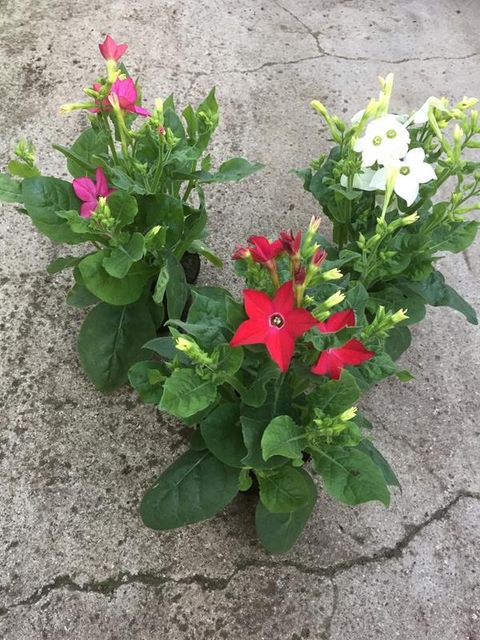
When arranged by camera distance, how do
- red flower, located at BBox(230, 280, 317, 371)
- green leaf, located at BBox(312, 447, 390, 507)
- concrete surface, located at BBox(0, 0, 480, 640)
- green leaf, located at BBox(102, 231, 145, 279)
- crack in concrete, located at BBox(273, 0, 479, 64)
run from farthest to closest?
crack in concrete, located at BBox(273, 0, 479, 64) → concrete surface, located at BBox(0, 0, 480, 640) → green leaf, located at BBox(102, 231, 145, 279) → green leaf, located at BBox(312, 447, 390, 507) → red flower, located at BBox(230, 280, 317, 371)

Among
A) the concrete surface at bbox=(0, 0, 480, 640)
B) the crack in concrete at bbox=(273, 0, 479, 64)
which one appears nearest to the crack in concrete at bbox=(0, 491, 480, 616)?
the concrete surface at bbox=(0, 0, 480, 640)

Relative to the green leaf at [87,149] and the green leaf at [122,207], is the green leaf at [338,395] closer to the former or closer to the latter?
the green leaf at [122,207]

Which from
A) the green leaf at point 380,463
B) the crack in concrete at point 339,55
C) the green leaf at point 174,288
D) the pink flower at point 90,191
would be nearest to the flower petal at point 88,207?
the pink flower at point 90,191

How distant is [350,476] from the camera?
1087 millimetres

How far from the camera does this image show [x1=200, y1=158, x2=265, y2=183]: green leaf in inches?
60.4

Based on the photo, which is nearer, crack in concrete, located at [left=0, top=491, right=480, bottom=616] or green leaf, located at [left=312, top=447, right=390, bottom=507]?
green leaf, located at [left=312, top=447, right=390, bottom=507]

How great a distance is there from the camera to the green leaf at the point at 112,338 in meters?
1.54

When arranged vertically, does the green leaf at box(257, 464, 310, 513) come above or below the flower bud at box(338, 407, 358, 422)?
below

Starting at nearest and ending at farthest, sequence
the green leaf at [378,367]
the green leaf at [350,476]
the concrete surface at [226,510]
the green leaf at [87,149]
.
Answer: the green leaf at [350,476], the green leaf at [378,367], the concrete surface at [226,510], the green leaf at [87,149]

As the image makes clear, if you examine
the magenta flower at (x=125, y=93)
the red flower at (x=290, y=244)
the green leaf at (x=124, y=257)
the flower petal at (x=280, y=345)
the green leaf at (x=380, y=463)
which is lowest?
the green leaf at (x=380, y=463)

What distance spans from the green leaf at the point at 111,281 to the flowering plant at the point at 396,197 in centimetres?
48

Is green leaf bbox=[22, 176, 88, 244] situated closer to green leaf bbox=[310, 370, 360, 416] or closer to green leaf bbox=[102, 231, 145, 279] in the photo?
green leaf bbox=[102, 231, 145, 279]

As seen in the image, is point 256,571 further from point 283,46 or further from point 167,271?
point 283,46

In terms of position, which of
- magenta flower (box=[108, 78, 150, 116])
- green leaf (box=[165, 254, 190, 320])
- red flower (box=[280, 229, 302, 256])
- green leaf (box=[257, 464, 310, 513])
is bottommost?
green leaf (box=[257, 464, 310, 513])
